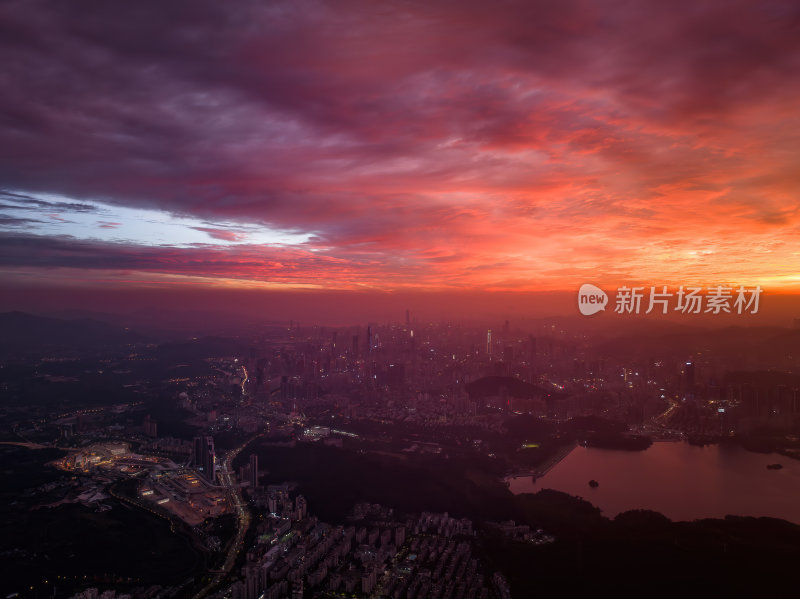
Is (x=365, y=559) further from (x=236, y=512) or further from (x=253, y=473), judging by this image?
(x=253, y=473)

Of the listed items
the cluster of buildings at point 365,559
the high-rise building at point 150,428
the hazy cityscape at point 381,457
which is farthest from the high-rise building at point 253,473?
the high-rise building at point 150,428

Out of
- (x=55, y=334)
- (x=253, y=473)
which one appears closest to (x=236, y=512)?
(x=253, y=473)

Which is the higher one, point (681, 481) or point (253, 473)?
point (681, 481)

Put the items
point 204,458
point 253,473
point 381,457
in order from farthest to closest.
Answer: point 381,457, point 204,458, point 253,473

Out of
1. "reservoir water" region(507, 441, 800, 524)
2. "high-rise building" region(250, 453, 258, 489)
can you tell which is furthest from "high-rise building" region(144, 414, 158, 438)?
"reservoir water" region(507, 441, 800, 524)

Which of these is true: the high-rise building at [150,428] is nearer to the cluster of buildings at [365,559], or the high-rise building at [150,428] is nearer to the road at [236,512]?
the road at [236,512]

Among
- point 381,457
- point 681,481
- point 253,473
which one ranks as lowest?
point 253,473

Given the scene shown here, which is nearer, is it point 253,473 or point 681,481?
point 681,481

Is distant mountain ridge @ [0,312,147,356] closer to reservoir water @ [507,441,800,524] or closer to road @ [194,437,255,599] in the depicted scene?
road @ [194,437,255,599]

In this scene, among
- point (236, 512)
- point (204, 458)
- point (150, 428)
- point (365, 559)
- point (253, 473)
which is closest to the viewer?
point (365, 559)
